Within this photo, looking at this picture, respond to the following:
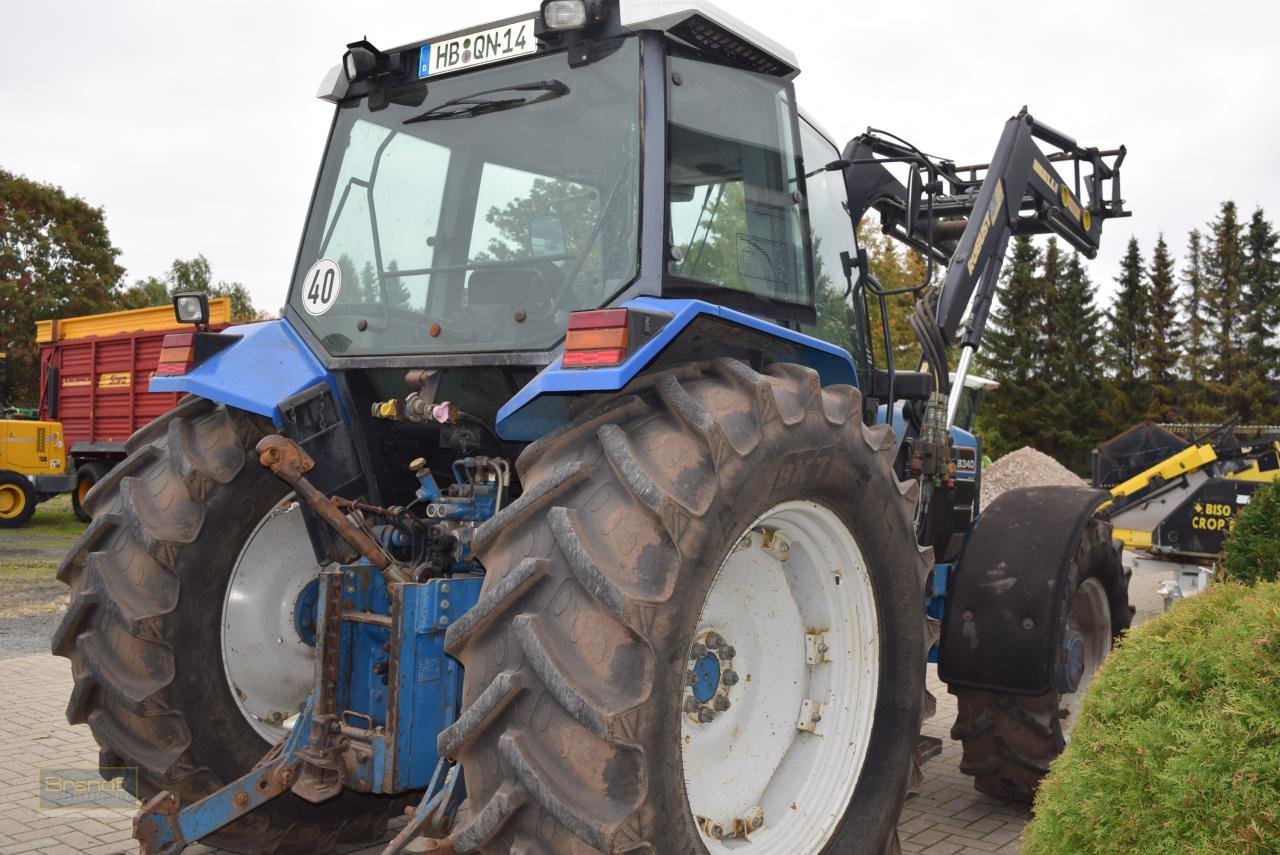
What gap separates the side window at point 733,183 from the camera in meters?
3.48

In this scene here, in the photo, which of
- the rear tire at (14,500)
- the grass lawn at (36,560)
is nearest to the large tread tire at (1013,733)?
the grass lawn at (36,560)

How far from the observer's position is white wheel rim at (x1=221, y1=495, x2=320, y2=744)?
4016 mm

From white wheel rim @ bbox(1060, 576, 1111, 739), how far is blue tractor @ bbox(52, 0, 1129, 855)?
24.6 inches

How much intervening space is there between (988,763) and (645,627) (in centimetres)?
276

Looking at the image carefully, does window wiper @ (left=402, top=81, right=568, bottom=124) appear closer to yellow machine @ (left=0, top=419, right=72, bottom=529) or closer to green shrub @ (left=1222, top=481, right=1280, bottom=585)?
green shrub @ (left=1222, top=481, right=1280, bottom=585)

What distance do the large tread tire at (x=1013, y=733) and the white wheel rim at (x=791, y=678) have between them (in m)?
1.31

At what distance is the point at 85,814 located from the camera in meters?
4.68

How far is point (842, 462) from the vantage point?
3295 millimetres

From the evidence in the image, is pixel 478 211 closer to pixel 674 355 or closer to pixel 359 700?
pixel 674 355

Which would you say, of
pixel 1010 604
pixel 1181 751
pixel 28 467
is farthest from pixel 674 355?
pixel 28 467

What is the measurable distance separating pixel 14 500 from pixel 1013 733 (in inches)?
709

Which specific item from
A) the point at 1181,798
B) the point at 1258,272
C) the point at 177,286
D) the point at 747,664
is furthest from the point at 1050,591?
the point at 177,286

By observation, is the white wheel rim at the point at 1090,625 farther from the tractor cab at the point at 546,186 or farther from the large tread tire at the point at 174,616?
the large tread tire at the point at 174,616

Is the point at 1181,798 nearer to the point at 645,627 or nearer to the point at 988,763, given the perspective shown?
the point at 645,627
